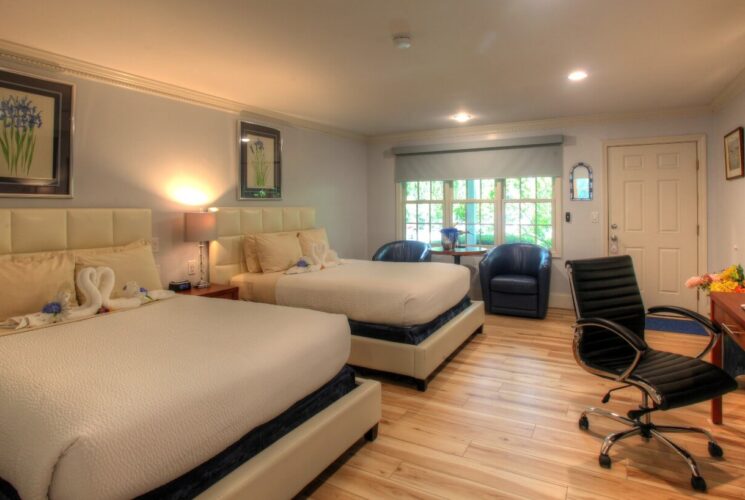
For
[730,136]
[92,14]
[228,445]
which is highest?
[92,14]

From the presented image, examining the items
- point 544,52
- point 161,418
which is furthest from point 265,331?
point 544,52

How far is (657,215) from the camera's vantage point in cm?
508

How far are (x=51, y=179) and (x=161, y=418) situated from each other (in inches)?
98.8

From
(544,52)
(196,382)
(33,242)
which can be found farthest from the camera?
(544,52)

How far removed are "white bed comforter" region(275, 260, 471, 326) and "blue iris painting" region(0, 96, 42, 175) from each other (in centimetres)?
195

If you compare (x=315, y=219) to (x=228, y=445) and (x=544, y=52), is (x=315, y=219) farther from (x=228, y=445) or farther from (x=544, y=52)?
(x=228, y=445)

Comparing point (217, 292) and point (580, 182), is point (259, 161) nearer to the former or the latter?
point (217, 292)

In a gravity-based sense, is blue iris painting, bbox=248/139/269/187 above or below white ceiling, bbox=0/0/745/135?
below

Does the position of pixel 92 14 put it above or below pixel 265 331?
above

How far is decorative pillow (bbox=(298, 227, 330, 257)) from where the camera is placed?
4.61 metres

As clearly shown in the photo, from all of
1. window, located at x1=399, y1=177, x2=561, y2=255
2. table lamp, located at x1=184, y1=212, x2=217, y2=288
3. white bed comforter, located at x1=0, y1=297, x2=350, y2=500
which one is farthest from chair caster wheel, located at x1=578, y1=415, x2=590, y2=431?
window, located at x1=399, y1=177, x2=561, y2=255

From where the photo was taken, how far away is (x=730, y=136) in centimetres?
408

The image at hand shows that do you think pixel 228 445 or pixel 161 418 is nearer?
pixel 161 418

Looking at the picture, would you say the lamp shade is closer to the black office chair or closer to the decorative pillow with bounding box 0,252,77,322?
the decorative pillow with bounding box 0,252,77,322
